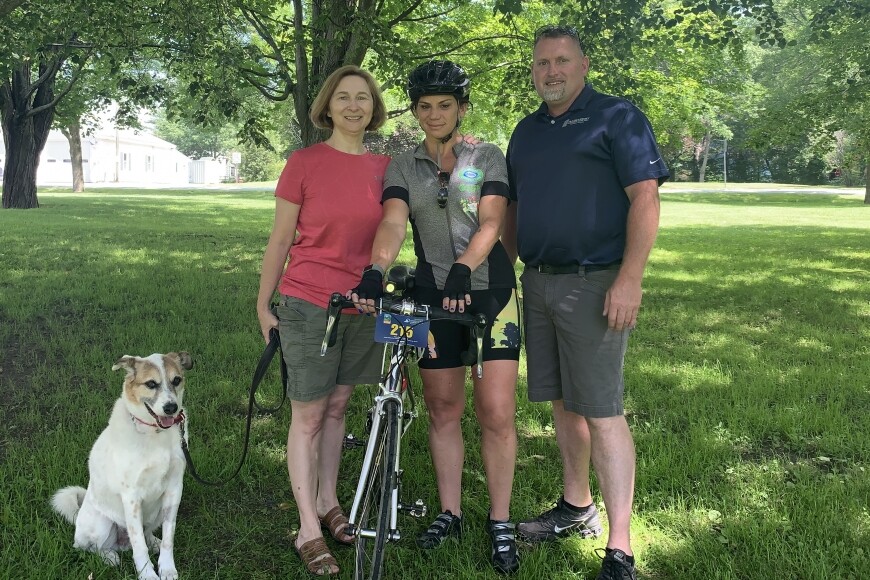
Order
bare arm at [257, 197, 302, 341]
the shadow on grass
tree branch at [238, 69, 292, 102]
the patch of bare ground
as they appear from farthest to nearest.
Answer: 1. the shadow on grass
2. tree branch at [238, 69, 292, 102]
3. the patch of bare ground
4. bare arm at [257, 197, 302, 341]

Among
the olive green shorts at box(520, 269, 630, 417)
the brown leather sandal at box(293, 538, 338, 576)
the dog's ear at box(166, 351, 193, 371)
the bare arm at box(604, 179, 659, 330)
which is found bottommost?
the brown leather sandal at box(293, 538, 338, 576)

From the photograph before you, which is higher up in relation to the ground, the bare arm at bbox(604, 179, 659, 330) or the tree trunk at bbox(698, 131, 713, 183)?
the tree trunk at bbox(698, 131, 713, 183)

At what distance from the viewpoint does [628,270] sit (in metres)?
3.14

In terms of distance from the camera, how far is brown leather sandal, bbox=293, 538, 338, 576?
3346mm

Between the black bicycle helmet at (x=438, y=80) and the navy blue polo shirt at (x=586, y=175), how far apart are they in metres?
0.48

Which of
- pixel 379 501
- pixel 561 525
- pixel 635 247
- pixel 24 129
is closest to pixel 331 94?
pixel 635 247

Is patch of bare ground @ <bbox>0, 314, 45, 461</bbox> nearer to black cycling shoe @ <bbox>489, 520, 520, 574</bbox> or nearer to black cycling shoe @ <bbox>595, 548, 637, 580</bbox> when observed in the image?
black cycling shoe @ <bbox>489, 520, 520, 574</bbox>

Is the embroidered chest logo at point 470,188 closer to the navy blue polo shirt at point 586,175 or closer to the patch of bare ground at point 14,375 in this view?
the navy blue polo shirt at point 586,175

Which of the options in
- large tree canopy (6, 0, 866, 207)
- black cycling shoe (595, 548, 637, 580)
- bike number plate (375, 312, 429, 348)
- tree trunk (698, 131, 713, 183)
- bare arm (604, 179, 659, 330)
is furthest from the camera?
tree trunk (698, 131, 713, 183)

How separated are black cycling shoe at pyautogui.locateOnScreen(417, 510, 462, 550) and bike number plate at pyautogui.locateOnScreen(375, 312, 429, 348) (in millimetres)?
1229

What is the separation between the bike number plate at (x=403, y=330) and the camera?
9.68ft

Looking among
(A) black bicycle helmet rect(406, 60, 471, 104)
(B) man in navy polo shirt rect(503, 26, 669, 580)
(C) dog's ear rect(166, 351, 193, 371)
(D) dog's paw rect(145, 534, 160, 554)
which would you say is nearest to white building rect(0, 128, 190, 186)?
(C) dog's ear rect(166, 351, 193, 371)

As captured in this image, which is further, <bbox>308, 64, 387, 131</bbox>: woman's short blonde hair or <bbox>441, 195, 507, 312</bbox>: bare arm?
<bbox>308, 64, 387, 131</bbox>: woman's short blonde hair

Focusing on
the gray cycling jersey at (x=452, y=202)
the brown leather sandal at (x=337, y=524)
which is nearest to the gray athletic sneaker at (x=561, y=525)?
the brown leather sandal at (x=337, y=524)
